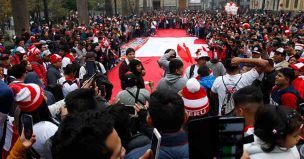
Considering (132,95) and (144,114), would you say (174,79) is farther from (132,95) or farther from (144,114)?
(144,114)

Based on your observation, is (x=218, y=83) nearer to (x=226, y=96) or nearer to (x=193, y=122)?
(x=226, y=96)

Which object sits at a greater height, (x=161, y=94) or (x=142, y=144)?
(x=161, y=94)

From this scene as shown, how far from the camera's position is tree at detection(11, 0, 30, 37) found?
14.8 meters

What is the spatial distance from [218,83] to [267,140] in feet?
8.42

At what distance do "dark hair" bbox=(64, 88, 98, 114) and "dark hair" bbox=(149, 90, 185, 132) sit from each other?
2.98 ft

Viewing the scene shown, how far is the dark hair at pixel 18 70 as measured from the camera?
5.04 meters

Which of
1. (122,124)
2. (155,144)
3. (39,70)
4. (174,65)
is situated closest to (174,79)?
(174,65)

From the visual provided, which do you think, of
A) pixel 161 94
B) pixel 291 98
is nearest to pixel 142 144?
pixel 161 94

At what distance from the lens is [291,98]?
3.76m

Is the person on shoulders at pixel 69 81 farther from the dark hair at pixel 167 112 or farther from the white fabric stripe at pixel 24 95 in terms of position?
the dark hair at pixel 167 112

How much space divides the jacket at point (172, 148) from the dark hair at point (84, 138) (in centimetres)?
51

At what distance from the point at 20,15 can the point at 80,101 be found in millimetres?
13364

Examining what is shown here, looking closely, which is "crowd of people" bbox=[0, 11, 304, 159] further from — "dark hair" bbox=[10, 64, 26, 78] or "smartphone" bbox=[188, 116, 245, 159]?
"smartphone" bbox=[188, 116, 245, 159]

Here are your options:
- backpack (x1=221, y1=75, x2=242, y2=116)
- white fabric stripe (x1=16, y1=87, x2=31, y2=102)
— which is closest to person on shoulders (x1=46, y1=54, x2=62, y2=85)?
backpack (x1=221, y1=75, x2=242, y2=116)
